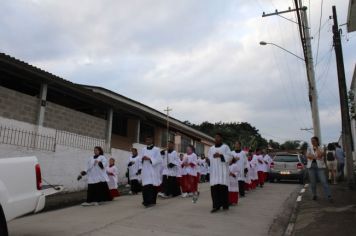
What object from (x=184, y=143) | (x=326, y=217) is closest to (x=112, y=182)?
(x=326, y=217)

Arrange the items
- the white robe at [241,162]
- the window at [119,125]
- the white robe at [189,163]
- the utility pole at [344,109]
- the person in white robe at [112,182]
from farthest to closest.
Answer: the window at [119,125], the utility pole at [344,109], the white robe at [189,163], the person in white robe at [112,182], the white robe at [241,162]

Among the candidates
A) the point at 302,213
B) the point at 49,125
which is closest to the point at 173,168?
the point at 49,125

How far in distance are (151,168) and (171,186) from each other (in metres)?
3.28

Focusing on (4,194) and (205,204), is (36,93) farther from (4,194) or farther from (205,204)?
(4,194)

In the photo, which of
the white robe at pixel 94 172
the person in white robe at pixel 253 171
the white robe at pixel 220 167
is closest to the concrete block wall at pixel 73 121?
the white robe at pixel 94 172

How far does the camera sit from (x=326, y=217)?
9555mm

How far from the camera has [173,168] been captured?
15.9 metres

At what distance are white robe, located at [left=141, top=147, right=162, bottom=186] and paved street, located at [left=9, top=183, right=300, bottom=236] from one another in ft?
2.27

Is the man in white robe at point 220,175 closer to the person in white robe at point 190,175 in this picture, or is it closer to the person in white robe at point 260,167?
the person in white robe at point 190,175

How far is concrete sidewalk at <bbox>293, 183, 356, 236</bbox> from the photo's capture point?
8.21m

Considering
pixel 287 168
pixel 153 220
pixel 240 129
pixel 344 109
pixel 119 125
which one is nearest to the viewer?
pixel 153 220

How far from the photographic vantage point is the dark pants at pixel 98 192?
13.3 m

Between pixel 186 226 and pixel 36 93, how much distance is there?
1104cm

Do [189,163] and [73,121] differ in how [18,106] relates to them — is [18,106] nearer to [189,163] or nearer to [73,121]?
[73,121]
